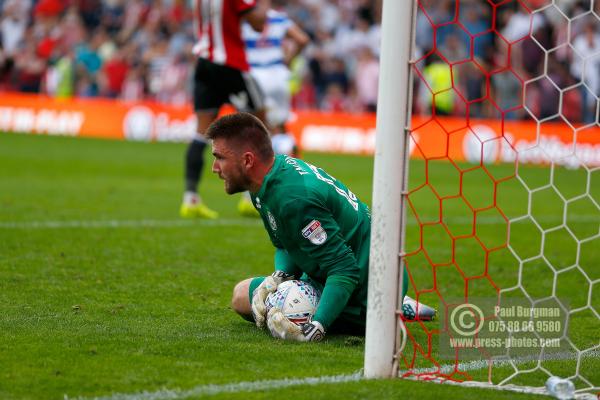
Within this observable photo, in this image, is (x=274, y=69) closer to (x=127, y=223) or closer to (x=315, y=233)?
(x=127, y=223)

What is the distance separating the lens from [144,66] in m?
24.7

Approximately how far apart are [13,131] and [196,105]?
13511mm

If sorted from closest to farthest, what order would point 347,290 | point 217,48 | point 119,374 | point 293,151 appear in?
point 119,374 → point 347,290 → point 217,48 → point 293,151

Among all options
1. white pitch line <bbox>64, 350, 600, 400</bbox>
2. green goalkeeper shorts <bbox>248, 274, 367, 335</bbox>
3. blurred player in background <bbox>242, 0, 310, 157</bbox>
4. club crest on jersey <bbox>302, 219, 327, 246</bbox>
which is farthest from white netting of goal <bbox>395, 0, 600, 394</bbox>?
blurred player in background <bbox>242, 0, 310, 157</bbox>

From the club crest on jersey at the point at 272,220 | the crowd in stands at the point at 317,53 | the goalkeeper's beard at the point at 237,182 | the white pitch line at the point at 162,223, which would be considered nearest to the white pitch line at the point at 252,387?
the club crest on jersey at the point at 272,220

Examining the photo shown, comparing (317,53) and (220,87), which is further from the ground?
(317,53)

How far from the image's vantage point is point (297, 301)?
4.54 meters

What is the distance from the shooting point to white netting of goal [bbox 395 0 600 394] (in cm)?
402

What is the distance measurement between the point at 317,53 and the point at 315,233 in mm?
18914

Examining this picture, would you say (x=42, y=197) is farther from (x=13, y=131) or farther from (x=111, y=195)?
(x=13, y=131)

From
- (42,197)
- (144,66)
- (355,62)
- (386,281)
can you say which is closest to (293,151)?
(42,197)

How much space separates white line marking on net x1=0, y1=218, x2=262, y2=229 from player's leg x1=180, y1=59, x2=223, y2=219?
0.28 m

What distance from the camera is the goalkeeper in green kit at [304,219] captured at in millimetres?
4348

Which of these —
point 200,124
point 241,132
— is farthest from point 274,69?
point 241,132
